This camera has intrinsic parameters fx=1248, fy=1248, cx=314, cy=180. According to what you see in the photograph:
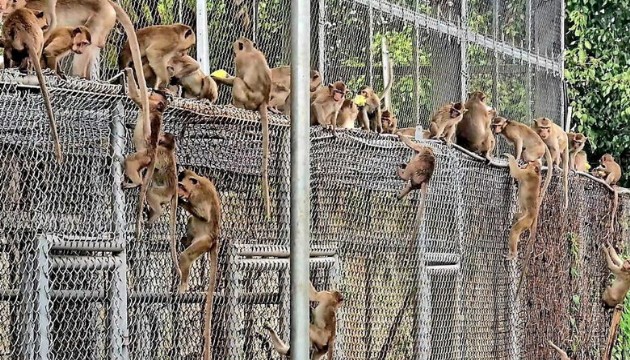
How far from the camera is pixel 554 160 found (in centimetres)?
1245

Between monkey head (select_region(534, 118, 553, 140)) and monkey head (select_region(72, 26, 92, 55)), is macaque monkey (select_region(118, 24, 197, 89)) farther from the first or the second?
monkey head (select_region(534, 118, 553, 140))

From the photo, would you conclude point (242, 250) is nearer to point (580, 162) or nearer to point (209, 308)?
point (209, 308)

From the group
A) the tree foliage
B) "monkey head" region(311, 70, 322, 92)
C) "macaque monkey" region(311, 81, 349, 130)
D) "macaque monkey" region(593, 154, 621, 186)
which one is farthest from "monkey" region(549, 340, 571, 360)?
the tree foliage

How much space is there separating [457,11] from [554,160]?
6.24 feet

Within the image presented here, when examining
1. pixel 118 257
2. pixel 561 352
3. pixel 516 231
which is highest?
pixel 516 231

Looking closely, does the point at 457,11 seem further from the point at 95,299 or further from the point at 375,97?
the point at 95,299

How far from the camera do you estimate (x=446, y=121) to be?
10.4 m

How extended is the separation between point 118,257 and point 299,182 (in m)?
1.57

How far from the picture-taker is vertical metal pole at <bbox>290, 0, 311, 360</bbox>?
4.15 m

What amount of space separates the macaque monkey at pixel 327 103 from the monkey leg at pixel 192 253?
2.31 m

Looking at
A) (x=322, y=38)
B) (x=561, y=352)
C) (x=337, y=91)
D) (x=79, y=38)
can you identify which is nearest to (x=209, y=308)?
(x=79, y=38)

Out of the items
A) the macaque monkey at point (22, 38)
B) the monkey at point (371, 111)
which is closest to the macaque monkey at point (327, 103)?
the monkey at point (371, 111)

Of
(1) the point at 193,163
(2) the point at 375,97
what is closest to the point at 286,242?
(1) the point at 193,163

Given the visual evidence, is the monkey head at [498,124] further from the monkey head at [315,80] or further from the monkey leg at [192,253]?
the monkey leg at [192,253]
